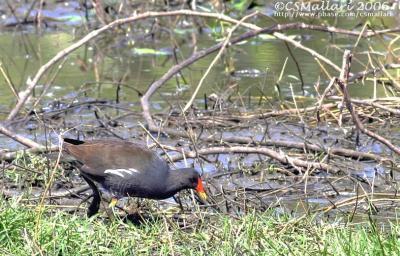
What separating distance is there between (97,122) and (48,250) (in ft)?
12.0

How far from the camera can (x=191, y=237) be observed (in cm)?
518

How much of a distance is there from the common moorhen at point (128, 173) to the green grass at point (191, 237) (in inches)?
20.3

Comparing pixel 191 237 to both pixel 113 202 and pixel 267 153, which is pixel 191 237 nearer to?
pixel 113 202

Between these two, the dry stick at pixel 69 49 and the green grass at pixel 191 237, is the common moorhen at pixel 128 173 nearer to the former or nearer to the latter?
the green grass at pixel 191 237

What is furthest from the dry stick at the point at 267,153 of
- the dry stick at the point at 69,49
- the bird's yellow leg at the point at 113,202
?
the dry stick at the point at 69,49

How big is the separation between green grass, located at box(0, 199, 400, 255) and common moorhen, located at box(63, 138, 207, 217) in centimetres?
52

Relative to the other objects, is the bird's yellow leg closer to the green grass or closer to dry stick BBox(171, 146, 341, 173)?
the green grass

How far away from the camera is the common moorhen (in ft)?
19.2

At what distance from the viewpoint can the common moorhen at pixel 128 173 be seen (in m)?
5.84

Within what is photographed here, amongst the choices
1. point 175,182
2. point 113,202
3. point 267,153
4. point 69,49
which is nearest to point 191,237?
point 175,182

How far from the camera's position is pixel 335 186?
6750mm

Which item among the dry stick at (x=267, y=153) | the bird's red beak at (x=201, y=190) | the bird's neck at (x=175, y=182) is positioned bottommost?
the dry stick at (x=267, y=153)

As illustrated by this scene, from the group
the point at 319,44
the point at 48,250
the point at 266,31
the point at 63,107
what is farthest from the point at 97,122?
the point at 319,44

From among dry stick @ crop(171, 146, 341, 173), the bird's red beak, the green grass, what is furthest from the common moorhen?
dry stick @ crop(171, 146, 341, 173)
